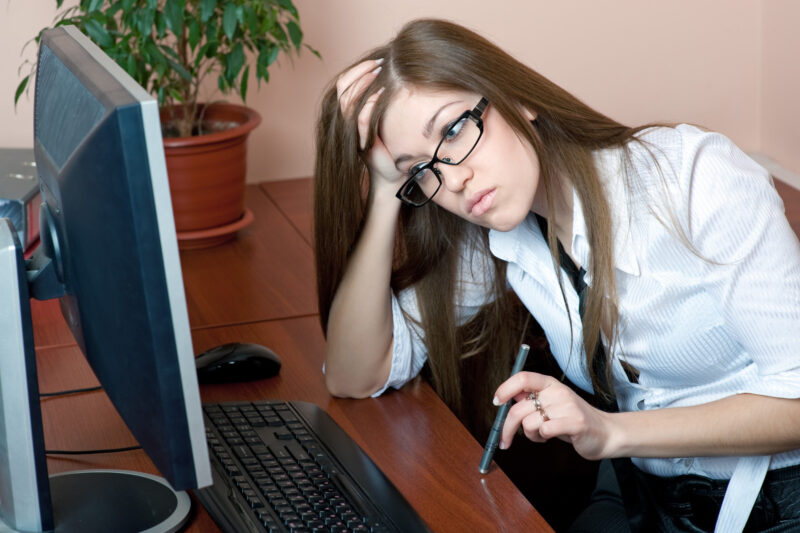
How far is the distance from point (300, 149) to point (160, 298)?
1520 millimetres

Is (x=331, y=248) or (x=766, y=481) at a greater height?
(x=331, y=248)

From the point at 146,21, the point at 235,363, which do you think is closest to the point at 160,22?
the point at 146,21

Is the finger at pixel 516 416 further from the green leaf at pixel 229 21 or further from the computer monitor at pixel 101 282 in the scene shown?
the green leaf at pixel 229 21

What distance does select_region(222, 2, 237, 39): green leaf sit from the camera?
1.69 meters

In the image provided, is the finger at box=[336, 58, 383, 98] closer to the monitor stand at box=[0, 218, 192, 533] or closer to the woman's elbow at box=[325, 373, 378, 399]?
the woman's elbow at box=[325, 373, 378, 399]

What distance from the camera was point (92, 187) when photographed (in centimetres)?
76

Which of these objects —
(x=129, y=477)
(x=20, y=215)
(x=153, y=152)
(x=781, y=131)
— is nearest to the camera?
(x=153, y=152)

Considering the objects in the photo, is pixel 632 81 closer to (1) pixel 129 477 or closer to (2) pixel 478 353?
(2) pixel 478 353

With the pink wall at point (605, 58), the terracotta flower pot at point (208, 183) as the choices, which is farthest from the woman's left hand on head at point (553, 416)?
the pink wall at point (605, 58)

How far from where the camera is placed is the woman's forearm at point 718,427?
1088 mm

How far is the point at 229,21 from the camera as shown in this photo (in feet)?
5.56

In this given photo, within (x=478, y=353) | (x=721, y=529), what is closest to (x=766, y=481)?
(x=721, y=529)

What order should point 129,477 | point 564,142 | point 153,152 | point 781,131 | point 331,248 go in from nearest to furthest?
point 153,152 → point 129,477 → point 564,142 → point 331,248 → point 781,131

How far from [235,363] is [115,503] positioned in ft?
1.01
